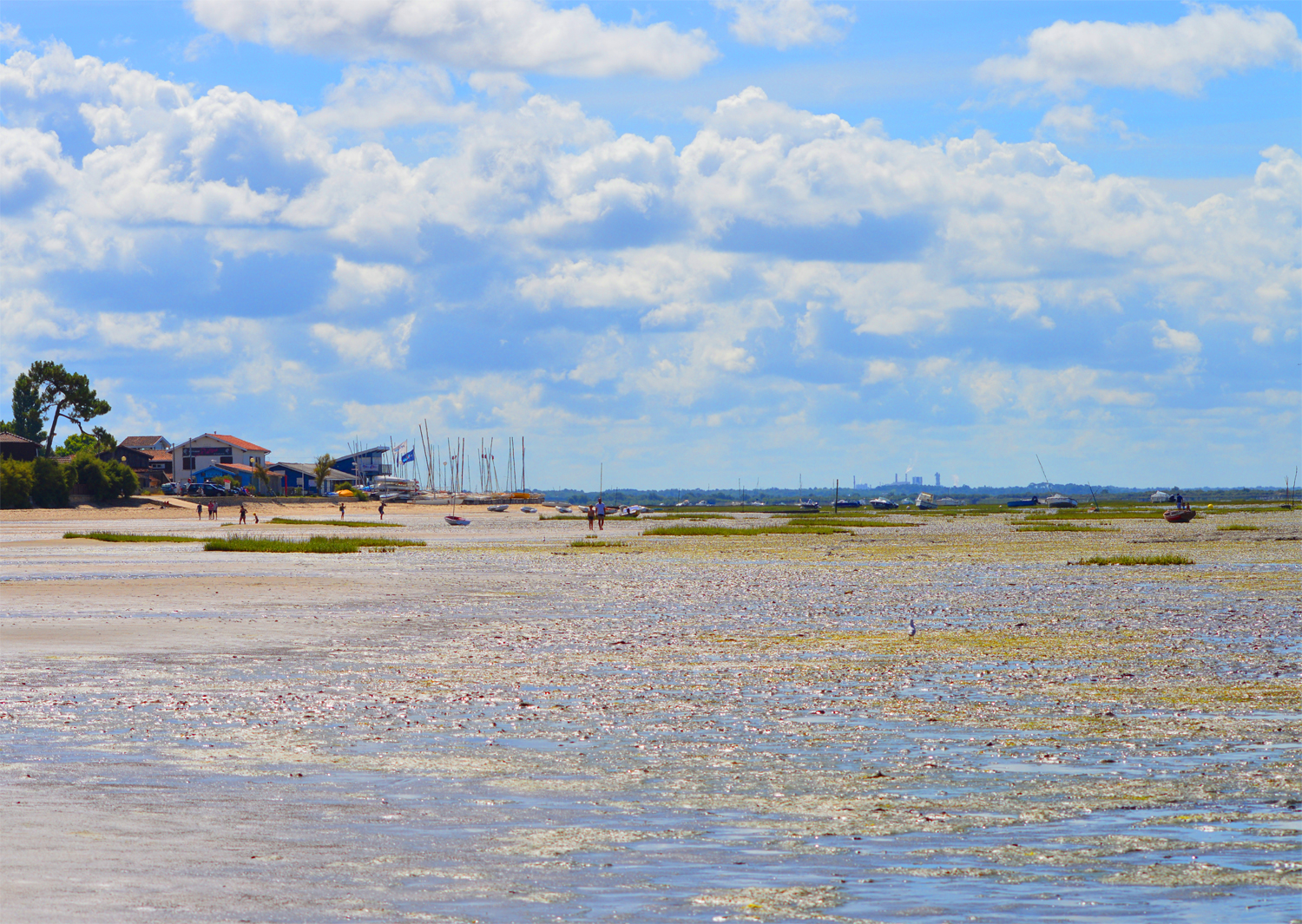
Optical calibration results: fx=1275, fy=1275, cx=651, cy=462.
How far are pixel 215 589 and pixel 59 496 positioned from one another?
4197 inches

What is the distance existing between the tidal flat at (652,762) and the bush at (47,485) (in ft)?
351

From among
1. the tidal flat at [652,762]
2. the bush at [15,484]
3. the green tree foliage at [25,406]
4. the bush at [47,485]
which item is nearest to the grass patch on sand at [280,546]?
the tidal flat at [652,762]

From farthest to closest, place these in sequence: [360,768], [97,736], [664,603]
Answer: [664,603], [97,736], [360,768]

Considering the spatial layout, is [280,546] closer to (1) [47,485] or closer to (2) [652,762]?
(2) [652,762]

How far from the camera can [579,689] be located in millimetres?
21125

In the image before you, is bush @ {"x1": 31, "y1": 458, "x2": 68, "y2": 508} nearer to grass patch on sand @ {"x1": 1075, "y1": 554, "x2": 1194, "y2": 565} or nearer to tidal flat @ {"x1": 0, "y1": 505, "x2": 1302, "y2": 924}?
tidal flat @ {"x1": 0, "y1": 505, "x2": 1302, "y2": 924}

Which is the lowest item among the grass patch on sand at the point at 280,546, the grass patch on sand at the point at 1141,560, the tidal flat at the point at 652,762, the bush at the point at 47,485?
the grass patch on sand at the point at 1141,560

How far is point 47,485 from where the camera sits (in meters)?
134

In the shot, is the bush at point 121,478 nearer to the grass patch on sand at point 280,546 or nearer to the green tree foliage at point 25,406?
the green tree foliage at point 25,406

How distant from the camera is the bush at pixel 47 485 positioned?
133500 mm

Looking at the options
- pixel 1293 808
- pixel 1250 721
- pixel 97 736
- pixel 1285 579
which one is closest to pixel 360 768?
pixel 97 736

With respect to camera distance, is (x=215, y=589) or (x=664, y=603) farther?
(x=215, y=589)

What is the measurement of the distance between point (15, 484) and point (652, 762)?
427 feet

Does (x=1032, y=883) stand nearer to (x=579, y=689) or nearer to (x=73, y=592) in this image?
(x=579, y=689)
